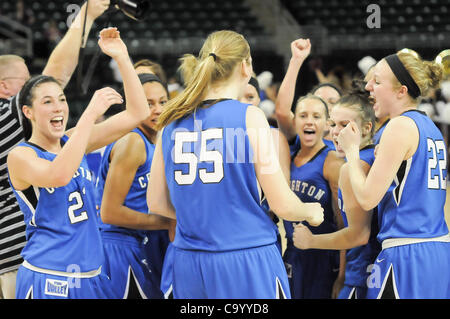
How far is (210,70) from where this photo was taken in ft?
7.73

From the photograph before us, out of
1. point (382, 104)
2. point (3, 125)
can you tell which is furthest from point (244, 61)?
point (3, 125)

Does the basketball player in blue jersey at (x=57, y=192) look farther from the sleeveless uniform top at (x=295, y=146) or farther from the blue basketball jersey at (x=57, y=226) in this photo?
the sleeveless uniform top at (x=295, y=146)

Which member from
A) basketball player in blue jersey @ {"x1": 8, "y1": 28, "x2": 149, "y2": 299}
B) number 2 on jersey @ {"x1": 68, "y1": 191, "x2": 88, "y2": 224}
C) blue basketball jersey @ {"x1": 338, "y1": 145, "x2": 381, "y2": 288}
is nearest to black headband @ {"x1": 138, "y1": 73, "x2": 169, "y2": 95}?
basketball player in blue jersey @ {"x1": 8, "y1": 28, "x2": 149, "y2": 299}

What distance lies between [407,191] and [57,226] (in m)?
1.45

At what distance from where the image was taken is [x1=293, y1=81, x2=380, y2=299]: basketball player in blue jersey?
9.47 feet

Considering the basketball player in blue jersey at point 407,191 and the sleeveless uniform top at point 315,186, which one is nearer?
the basketball player in blue jersey at point 407,191

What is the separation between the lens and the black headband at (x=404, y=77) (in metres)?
2.75

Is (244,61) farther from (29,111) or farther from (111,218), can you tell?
(111,218)

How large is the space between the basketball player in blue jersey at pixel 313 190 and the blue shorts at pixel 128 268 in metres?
0.76

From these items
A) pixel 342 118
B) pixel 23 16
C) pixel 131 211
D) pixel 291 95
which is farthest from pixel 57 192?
pixel 23 16

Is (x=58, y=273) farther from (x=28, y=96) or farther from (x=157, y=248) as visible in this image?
(x=157, y=248)

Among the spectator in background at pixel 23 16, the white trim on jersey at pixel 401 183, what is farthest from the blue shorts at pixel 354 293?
the spectator in background at pixel 23 16

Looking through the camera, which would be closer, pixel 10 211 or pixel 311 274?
pixel 10 211
